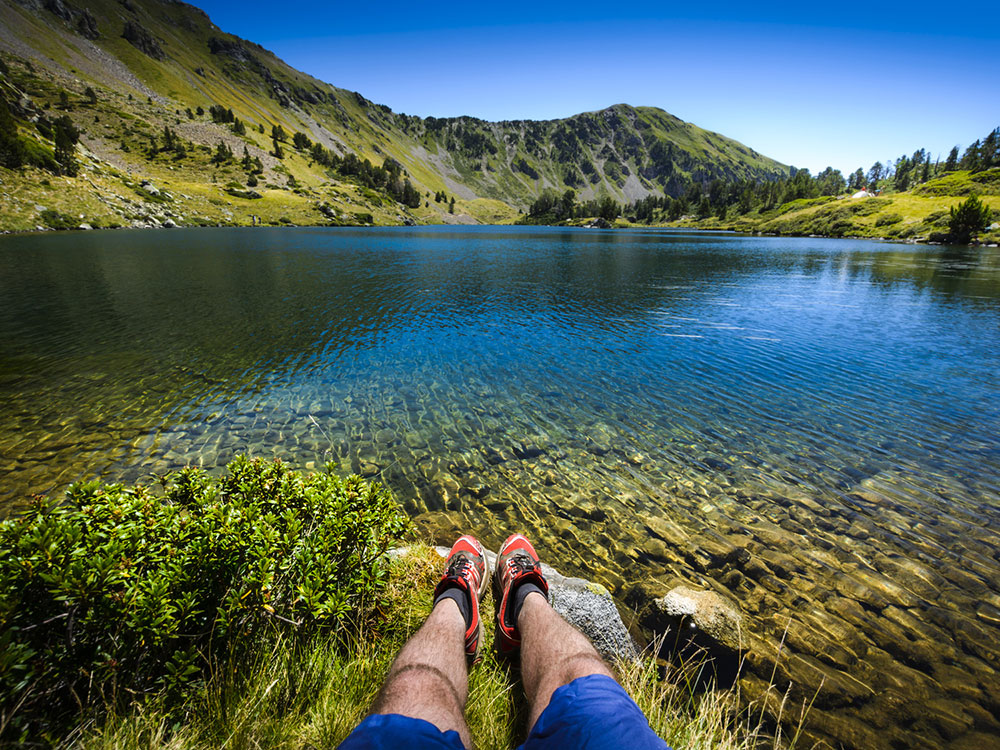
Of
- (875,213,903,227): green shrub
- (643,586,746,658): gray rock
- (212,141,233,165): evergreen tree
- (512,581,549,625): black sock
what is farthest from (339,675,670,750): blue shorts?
(212,141,233,165): evergreen tree

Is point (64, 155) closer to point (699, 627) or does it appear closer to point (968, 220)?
point (699, 627)

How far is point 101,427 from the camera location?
1313cm

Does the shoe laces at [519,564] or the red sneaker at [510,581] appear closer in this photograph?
the red sneaker at [510,581]

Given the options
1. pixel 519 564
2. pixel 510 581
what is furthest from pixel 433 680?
pixel 519 564

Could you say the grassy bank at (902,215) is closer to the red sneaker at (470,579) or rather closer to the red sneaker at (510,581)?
the red sneaker at (510,581)

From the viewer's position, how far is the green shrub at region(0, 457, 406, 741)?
9.87 feet

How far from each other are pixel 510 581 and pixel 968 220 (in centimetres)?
17237

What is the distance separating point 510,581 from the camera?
6.25 meters

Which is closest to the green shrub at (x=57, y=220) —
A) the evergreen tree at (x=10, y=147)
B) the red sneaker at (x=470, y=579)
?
the evergreen tree at (x=10, y=147)

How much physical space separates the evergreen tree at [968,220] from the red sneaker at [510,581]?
16818cm

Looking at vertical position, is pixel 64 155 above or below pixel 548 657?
above

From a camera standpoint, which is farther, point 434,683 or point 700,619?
point 700,619

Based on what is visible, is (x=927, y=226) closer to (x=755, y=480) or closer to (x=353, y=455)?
(x=755, y=480)

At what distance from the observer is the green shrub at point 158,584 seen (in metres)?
3.01
